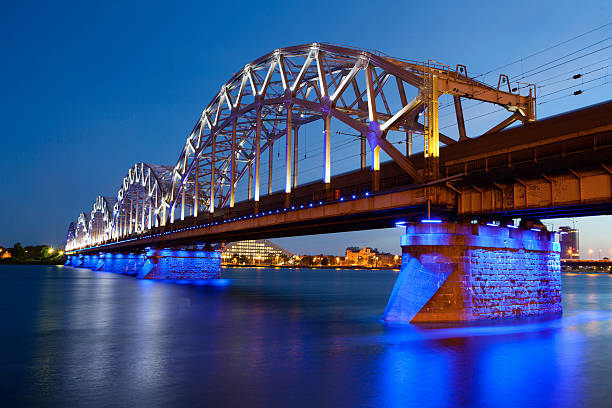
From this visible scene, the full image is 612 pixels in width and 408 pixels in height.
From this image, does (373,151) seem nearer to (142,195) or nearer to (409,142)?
(409,142)

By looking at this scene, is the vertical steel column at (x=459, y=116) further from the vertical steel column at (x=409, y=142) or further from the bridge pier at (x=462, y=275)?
the bridge pier at (x=462, y=275)

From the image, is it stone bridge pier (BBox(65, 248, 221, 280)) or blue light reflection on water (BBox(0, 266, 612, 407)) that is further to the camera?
stone bridge pier (BBox(65, 248, 221, 280))

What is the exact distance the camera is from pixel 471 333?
2505cm

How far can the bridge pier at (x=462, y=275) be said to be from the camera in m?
28.3

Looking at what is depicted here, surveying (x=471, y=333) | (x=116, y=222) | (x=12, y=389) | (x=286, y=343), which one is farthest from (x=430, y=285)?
(x=116, y=222)

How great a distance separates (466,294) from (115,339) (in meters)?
18.6

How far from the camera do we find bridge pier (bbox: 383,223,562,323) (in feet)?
93.0

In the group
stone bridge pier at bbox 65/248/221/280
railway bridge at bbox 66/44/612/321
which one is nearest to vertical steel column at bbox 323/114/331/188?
railway bridge at bbox 66/44/612/321

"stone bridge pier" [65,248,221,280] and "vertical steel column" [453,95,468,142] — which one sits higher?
"vertical steel column" [453,95,468,142]

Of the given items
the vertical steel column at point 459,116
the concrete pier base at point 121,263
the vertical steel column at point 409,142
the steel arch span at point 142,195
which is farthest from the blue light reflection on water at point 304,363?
the concrete pier base at point 121,263

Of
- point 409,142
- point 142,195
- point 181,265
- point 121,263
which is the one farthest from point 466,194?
point 121,263

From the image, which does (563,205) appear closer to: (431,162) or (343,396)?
(431,162)

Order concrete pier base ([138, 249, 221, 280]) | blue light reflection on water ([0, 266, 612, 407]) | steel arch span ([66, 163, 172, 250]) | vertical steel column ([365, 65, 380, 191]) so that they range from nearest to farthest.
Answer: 1. blue light reflection on water ([0, 266, 612, 407])
2. vertical steel column ([365, 65, 380, 191])
3. concrete pier base ([138, 249, 221, 280])
4. steel arch span ([66, 163, 172, 250])

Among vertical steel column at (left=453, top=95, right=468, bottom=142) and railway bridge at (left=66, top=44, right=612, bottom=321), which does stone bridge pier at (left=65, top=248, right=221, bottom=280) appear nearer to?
railway bridge at (left=66, top=44, right=612, bottom=321)
